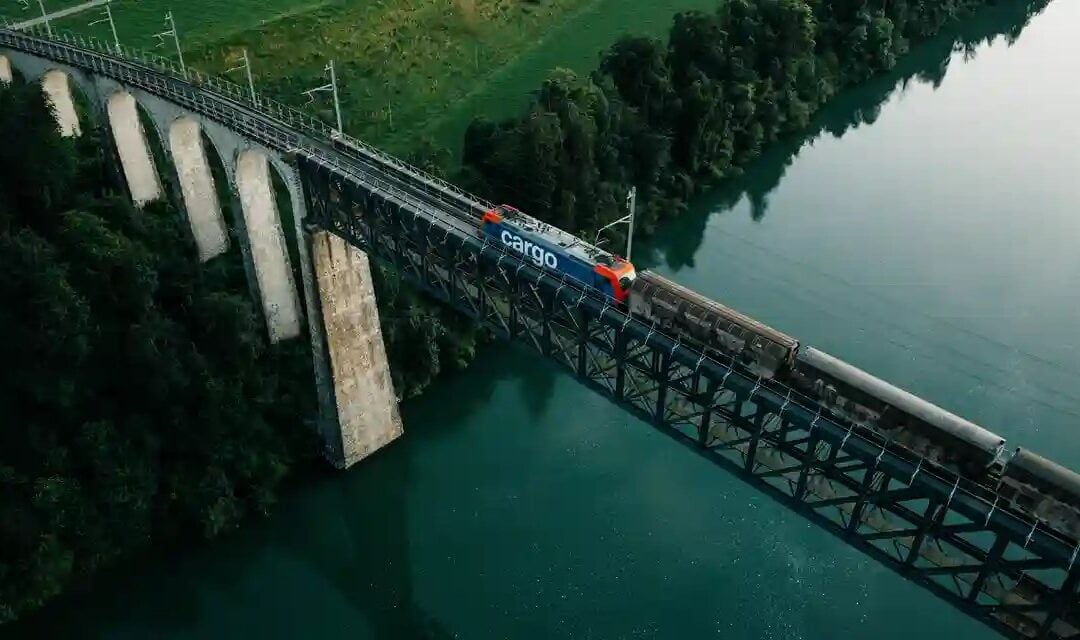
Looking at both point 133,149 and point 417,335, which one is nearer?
point 417,335

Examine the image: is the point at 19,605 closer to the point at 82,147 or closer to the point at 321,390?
the point at 321,390

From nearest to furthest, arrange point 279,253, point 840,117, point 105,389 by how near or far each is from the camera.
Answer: point 105,389 < point 279,253 < point 840,117

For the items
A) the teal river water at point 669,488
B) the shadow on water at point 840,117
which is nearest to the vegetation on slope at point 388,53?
the shadow on water at point 840,117

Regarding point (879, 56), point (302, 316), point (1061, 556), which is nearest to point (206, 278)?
point (302, 316)

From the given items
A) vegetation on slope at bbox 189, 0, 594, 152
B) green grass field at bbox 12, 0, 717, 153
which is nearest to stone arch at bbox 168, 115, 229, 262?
vegetation on slope at bbox 189, 0, 594, 152

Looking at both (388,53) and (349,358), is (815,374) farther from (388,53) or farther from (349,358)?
(388,53)

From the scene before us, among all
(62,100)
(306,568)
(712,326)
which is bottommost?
(306,568)

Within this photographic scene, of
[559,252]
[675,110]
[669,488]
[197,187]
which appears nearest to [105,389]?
[197,187]
